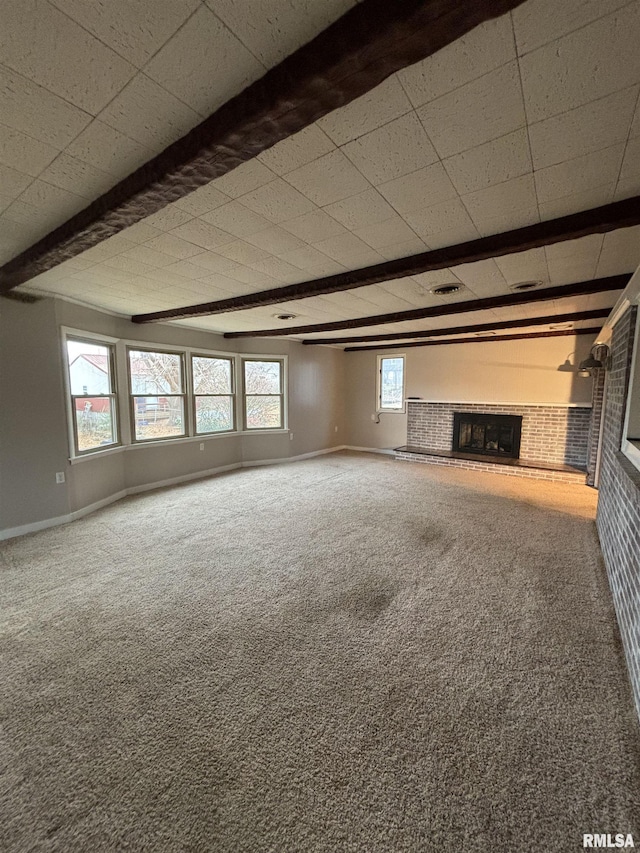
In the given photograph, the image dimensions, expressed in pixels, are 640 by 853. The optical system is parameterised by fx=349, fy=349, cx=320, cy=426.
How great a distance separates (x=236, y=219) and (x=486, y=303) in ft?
9.44

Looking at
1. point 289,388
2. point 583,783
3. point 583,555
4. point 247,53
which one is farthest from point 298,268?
point 289,388

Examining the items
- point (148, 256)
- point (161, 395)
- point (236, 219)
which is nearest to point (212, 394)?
point (161, 395)

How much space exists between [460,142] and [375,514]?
3.47 metres

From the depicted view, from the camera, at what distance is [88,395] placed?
165 inches

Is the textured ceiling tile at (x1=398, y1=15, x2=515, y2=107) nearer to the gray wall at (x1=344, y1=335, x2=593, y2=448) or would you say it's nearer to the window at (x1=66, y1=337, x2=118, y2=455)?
the window at (x1=66, y1=337, x2=118, y2=455)

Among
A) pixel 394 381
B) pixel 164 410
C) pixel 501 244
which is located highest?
pixel 501 244

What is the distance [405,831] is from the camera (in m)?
1.17

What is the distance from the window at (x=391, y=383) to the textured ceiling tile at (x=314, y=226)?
18.2ft

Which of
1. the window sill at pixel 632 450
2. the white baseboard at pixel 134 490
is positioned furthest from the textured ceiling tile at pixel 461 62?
the white baseboard at pixel 134 490

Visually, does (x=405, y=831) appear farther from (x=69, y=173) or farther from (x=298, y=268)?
(x=298, y=268)

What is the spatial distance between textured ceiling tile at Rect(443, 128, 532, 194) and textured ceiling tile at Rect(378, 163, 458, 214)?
0.04 metres

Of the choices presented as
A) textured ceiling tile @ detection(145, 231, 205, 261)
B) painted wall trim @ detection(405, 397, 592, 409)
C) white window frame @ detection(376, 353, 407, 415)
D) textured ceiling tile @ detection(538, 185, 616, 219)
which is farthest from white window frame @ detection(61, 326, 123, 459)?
painted wall trim @ detection(405, 397, 592, 409)

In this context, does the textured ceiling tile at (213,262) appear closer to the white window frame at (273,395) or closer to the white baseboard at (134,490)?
the white baseboard at (134,490)

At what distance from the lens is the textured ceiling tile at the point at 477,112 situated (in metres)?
1.15
